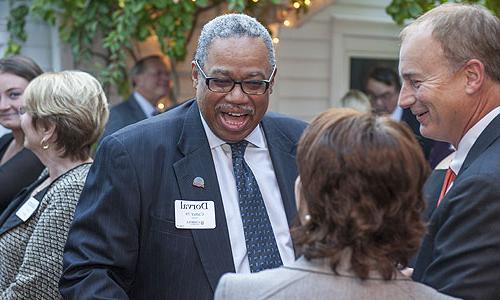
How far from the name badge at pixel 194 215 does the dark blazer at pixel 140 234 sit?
0.02 metres

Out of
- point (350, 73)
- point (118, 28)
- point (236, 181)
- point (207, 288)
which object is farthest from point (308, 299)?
point (350, 73)

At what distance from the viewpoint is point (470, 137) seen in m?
2.04

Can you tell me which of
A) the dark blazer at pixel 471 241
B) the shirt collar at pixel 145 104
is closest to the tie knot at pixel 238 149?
the dark blazer at pixel 471 241

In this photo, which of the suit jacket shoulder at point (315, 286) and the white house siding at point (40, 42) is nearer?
the suit jacket shoulder at point (315, 286)

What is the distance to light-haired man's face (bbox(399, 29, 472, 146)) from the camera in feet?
6.64

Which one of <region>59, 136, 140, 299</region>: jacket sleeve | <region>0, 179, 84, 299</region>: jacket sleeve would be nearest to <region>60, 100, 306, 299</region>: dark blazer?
<region>59, 136, 140, 299</region>: jacket sleeve

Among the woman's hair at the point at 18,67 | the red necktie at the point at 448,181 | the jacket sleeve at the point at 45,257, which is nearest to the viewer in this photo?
the red necktie at the point at 448,181

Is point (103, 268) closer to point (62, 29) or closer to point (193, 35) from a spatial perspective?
point (62, 29)

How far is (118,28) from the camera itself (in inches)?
225

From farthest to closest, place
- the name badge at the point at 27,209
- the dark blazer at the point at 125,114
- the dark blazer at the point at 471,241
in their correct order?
the dark blazer at the point at 125,114 < the name badge at the point at 27,209 < the dark blazer at the point at 471,241

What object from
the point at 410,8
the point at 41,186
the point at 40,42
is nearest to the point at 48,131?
the point at 41,186

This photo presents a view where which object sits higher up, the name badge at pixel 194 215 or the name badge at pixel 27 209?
the name badge at pixel 194 215

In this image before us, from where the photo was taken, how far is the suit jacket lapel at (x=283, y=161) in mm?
2479

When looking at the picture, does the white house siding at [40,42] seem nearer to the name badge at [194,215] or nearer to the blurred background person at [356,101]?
the blurred background person at [356,101]
